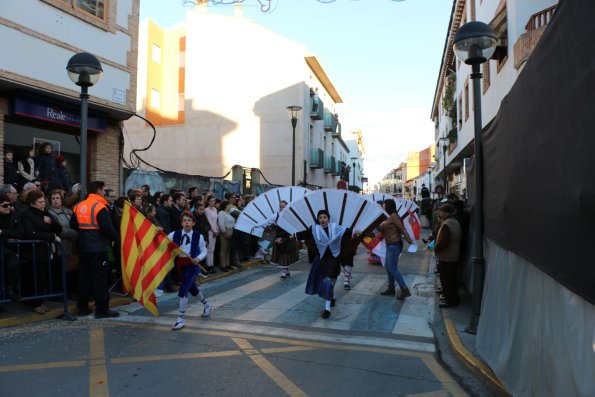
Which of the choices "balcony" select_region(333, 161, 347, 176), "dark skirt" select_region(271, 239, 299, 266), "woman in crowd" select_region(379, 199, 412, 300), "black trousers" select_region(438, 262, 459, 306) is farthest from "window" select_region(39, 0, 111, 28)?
"balcony" select_region(333, 161, 347, 176)

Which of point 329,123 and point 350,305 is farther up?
point 329,123

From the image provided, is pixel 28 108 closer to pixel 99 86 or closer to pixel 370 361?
pixel 99 86

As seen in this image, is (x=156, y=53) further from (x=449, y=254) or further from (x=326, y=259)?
(x=449, y=254)

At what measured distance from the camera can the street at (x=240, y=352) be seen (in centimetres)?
416

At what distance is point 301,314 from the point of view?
7.00 m

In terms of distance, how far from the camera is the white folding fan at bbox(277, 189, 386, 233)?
7555mm

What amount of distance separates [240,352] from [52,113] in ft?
27.7

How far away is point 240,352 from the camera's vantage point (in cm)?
512

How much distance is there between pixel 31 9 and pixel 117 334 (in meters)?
7.87

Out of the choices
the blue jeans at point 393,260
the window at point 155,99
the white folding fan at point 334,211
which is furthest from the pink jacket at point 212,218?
A: the window at point 155,99

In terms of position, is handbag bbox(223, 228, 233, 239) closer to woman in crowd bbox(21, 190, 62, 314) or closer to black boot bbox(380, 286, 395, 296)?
black boot bbox(380, 286, 395, 296)

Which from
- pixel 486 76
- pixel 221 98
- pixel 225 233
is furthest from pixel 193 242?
pixel 221 98

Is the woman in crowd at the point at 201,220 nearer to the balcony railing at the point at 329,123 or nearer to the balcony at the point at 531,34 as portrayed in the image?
the balcony at the point at 531,34

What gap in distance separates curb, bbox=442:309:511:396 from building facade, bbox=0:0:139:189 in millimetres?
9512
